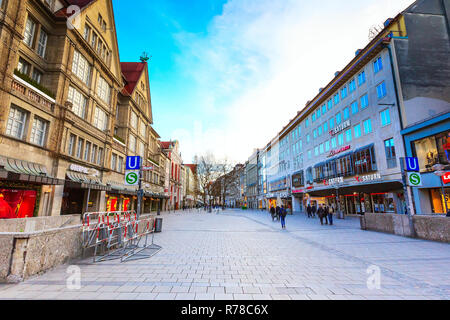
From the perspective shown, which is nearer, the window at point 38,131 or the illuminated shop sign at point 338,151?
the window at point 38,131

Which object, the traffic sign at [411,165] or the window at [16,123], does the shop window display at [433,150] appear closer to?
the traffic sign at [411,165]

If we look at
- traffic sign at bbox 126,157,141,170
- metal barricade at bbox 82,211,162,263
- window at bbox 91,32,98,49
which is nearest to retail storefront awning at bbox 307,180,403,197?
metal barricade at bbox 82,211,162,263

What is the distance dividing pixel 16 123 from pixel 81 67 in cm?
892

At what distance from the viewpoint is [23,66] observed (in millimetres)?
15219

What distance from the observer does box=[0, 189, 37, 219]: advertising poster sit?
42.6 ft

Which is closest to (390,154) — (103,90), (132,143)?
(103,90)

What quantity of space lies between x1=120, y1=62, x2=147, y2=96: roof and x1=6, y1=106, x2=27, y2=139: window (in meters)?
17.9

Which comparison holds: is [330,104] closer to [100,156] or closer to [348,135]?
[348,135]

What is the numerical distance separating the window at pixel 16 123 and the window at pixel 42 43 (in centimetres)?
568

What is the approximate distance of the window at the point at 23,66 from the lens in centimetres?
1470

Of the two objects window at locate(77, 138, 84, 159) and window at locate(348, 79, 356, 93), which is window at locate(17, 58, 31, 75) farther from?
window at locate(348, 79, 356, 93)

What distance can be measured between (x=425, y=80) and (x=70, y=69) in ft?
113

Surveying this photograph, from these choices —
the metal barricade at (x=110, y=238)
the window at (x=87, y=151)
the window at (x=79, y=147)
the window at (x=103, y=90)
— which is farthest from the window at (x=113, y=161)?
the metal barricade at (x=110, y=238)
